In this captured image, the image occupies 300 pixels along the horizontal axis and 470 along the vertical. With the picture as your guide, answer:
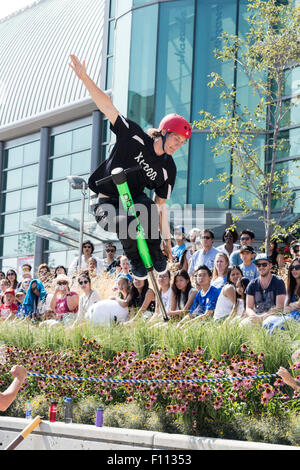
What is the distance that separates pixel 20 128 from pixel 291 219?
62.3 feet

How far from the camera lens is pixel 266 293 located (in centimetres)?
829

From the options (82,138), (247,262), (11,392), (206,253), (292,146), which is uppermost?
(82,138)

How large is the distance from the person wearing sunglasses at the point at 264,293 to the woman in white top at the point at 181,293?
1195 mm

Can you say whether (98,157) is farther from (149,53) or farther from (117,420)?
(117,420)

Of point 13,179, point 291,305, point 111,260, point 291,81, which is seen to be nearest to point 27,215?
point 13,179

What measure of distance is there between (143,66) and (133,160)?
1601cm

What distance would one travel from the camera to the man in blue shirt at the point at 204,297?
8.98 m

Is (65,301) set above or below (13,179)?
below

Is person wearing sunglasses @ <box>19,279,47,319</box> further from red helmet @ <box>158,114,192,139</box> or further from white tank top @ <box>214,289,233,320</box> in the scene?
red helmet @ <box>158,114,192,139</box>

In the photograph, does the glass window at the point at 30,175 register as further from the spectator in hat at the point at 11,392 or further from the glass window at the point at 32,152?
the spectator in hat at the point at 11,392

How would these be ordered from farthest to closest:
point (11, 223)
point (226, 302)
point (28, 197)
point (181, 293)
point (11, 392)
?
1. point (11, 223)
2. point (28, 197)
3. point (181, 293)
4. point (226, 302)
5. point (11, 392)

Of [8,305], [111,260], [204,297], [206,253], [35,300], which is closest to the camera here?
[204,297]

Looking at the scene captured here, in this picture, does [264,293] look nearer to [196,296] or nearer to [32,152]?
[196,296]
